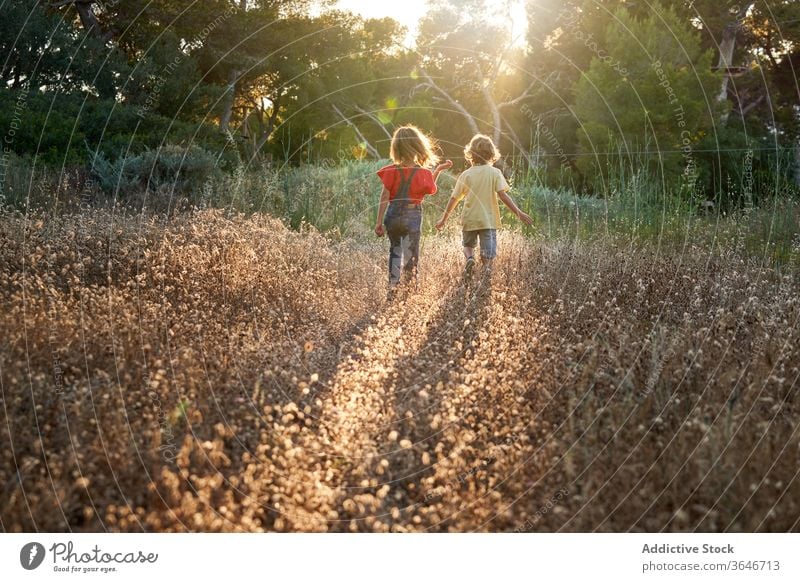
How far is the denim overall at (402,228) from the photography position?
7410 millimetres

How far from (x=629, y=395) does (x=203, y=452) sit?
1.92 meters

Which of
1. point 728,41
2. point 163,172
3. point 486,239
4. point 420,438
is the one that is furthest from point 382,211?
point 728,41

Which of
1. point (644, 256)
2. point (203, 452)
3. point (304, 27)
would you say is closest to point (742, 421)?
point (203, 452)

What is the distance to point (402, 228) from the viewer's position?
7391 mm

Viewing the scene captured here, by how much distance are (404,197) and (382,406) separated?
4053 millimetres

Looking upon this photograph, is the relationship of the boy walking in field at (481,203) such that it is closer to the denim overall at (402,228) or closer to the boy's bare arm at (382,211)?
Answer: the denim overall at (402,228)

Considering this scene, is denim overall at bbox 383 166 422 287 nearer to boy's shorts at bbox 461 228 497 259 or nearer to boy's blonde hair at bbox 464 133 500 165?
boy's shorts at bbox 461 228 497 259
